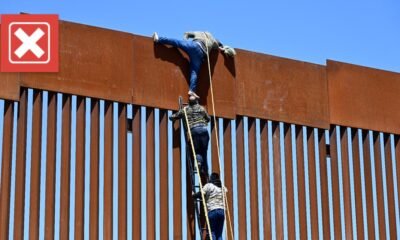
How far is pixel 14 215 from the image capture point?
22.7 metres

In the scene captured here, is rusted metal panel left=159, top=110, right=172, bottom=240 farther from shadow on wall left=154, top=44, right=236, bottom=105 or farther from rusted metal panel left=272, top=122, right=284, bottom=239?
rusted metal panel left=272, top=122, right=284, bottom=239

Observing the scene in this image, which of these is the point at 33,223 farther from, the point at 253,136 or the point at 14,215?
the point at 253,136

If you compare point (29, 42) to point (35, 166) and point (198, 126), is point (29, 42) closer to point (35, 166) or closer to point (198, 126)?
point (35, 166)

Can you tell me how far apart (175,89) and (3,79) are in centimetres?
340

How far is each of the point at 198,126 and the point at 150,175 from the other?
1.28 meters

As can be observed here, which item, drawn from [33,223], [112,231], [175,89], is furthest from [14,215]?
[175,89]

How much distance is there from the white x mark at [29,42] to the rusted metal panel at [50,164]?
0.88m

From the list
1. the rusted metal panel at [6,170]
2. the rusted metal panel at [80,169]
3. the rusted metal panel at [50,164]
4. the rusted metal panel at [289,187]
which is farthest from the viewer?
the rusted metal panel at [289,187]

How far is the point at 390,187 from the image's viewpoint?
86.0ft

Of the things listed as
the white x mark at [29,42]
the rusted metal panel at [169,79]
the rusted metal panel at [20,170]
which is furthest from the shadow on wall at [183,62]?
the rusted metal panel at [20,170]

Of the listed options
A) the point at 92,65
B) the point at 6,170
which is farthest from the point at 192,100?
the point at 6,170

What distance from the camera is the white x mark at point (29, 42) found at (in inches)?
931

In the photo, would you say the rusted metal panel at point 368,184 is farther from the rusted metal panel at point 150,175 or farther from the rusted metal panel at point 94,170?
the rusted metal panel at point 94,170

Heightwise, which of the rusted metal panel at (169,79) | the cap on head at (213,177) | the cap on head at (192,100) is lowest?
the cap on head at (213,177)
